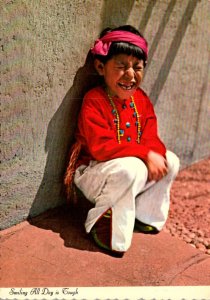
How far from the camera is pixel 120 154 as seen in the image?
3000mm

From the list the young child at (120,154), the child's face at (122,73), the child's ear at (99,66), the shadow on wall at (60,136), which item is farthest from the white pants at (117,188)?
the child's ear at (99,66)

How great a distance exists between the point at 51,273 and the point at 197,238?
1.17 m

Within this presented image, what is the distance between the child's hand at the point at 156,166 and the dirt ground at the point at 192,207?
53 centimetres

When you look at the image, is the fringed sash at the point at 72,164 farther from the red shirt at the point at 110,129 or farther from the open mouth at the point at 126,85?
the open mouth at the point at 126,85

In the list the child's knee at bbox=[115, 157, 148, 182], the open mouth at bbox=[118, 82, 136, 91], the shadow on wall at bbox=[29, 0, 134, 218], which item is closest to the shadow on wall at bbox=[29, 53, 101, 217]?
the shadow on wall at bbox=[29, 0, 134, 218]

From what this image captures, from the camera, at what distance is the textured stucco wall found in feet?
9.11

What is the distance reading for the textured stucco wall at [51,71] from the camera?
2.78 m

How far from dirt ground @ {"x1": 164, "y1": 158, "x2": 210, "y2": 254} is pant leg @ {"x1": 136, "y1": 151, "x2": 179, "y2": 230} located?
21 centimetres

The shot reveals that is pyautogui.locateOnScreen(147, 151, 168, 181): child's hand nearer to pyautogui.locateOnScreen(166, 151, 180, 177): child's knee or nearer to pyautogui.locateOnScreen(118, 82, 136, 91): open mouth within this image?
pyautogui.locateOnScreen(166, 151, 180, 177): child's knee

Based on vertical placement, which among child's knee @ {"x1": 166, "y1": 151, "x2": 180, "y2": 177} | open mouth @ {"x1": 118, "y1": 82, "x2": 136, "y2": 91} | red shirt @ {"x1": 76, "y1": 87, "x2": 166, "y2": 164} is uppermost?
open mouth @ {"x1": 118, "y1": 82, "x2": 136, "y2": 91}

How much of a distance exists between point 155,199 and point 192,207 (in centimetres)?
63

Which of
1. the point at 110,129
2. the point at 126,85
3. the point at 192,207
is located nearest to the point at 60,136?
the point at 110,129

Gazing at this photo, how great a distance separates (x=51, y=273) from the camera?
275 cm

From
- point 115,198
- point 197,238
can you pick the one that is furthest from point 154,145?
point 197,238
